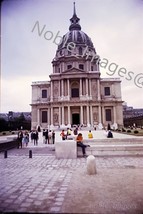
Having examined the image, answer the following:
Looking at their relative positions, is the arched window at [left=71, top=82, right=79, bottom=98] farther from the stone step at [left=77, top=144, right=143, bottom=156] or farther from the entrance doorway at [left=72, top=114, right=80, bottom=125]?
the stone step at [left=77, top=144, right=143, bottom=156]

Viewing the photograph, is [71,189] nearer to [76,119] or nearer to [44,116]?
[76,119]

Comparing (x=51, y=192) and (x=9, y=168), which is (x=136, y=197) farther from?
(x=9, y=168)

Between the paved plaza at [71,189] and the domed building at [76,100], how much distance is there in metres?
40.1

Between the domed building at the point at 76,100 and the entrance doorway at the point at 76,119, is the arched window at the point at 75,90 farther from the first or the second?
the entrance doorway at the point at 76,119

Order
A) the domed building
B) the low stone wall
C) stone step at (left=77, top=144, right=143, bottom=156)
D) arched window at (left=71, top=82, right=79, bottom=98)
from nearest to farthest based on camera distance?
the low stone wall < stone step at (left=77, top=144, right=143, bottom=156) < the domed building < arched window at (left=71, top=82, right=79, bottom=98)

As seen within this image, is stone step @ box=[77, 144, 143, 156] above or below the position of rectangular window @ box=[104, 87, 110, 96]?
below

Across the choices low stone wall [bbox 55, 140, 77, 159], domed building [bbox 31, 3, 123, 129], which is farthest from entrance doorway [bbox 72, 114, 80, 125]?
low stone wall [bbox 55, 140, 77, 159]

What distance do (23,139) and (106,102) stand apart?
35.8 meters

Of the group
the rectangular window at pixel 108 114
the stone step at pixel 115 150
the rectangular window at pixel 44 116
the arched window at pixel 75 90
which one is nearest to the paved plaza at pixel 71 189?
the stone step at pixel 115 150

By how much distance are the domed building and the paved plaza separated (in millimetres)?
40068

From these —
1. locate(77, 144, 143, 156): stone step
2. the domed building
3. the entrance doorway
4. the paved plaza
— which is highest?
the domed building

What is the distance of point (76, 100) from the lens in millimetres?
50281

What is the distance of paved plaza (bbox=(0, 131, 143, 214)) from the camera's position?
470 cm

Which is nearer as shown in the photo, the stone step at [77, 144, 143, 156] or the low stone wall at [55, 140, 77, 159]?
the low stone wall at [55, 140, 77, 159]
